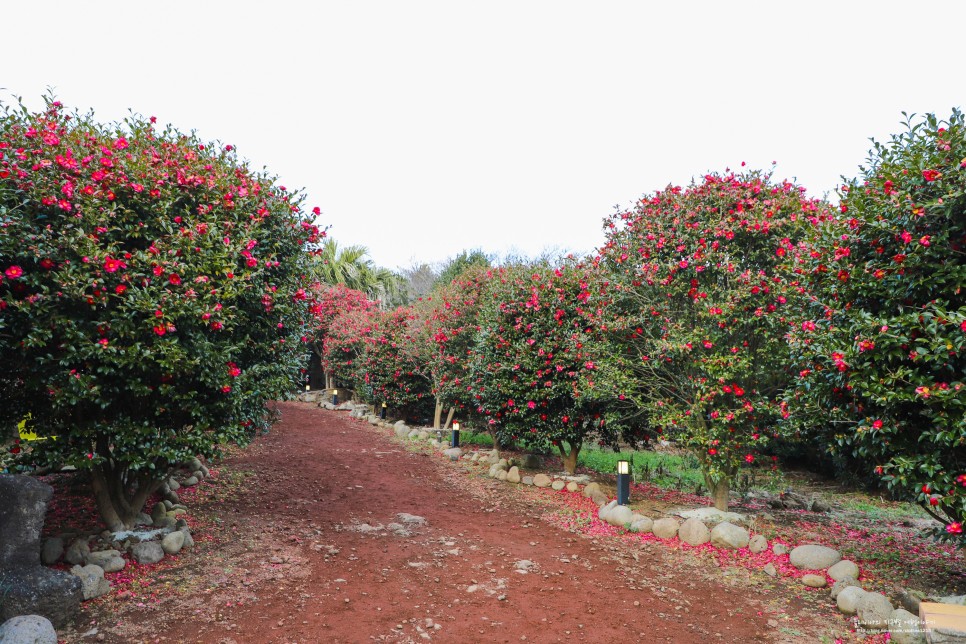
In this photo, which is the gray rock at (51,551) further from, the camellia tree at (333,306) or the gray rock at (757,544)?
the camellia tree at (333,306)

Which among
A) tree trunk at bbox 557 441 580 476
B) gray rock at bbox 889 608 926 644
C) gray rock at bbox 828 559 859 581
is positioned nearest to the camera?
gray rock at bbox 889 608 926 644

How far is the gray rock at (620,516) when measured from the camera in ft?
22.8

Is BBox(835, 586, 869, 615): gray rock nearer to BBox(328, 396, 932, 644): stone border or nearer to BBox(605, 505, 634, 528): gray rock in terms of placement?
BBox(328, 396, 932, 644): stone border

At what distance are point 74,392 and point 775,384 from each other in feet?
23.4

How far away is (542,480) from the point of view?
9320 millimetres

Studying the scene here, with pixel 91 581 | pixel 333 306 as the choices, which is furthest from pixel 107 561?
pixel 333 306

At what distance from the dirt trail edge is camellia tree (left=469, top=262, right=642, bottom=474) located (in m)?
1.62

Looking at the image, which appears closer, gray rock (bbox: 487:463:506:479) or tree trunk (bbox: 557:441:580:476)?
tree trunk (bbox: 557:441:580:476)

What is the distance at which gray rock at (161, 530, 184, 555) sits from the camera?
213 inches

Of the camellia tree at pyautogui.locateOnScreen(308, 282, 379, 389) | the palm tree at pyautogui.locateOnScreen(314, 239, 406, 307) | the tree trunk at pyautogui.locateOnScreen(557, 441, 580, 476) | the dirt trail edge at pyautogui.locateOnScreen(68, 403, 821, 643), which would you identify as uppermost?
the palm tree at pyautogui.locateOnScreen(314, 239, 406, 307)

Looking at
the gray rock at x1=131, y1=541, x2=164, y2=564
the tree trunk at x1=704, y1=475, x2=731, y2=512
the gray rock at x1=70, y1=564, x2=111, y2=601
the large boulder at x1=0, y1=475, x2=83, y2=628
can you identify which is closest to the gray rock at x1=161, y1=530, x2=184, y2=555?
the gray rock at x1=131, y1=541, x2=164, y2=564

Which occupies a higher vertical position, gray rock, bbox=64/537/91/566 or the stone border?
the stone border

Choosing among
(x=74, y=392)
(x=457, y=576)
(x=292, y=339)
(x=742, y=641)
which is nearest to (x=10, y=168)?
(x=74, y=392)

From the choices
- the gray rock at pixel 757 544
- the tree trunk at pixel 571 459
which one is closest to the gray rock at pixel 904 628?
the gray rock at pixel 757 544
